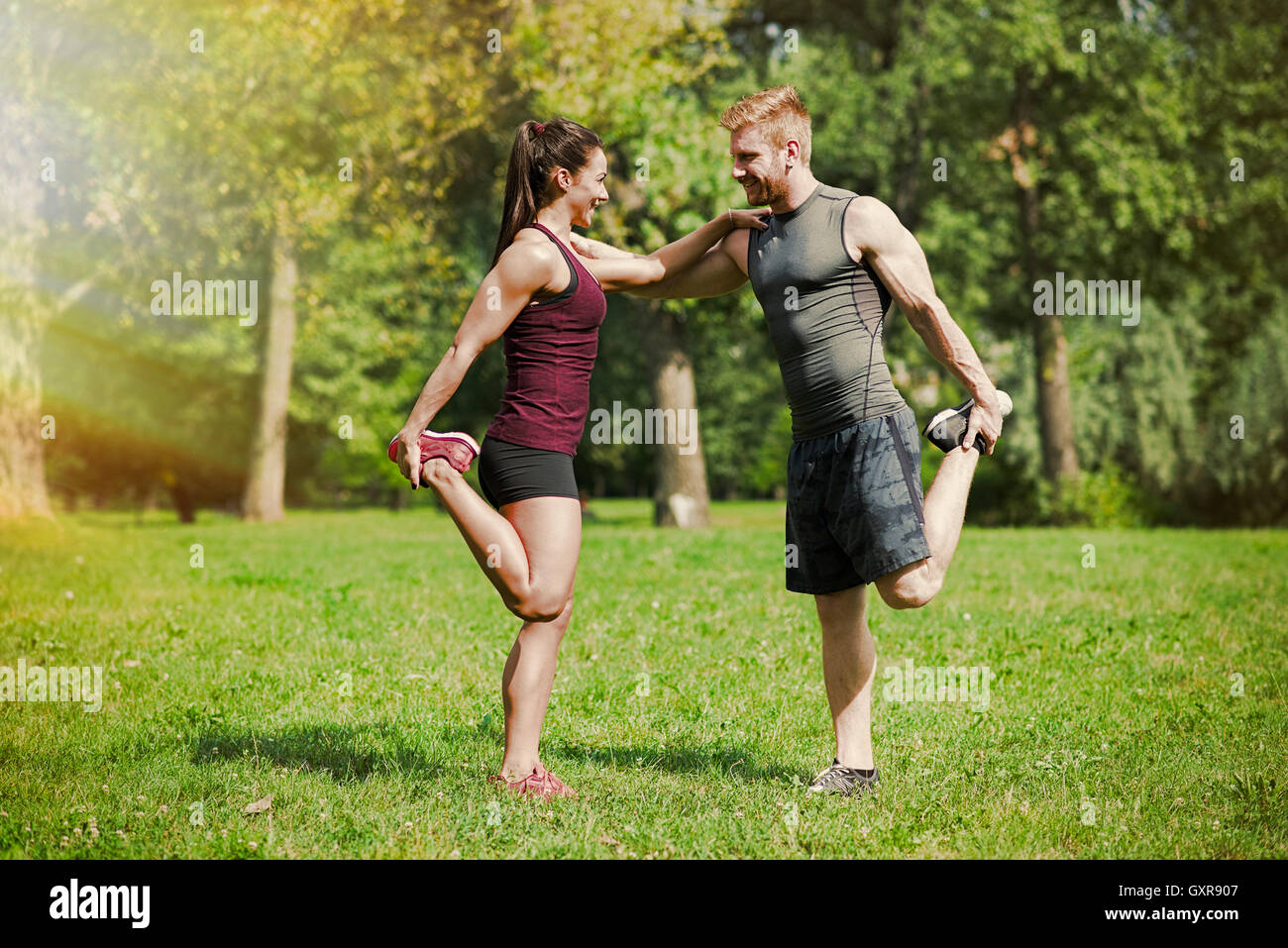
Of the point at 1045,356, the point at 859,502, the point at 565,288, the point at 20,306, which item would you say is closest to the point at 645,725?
the point at 859,502

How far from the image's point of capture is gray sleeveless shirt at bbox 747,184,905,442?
417cm

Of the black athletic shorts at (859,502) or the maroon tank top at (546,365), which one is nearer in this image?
the black athletic shorts at (859,502)

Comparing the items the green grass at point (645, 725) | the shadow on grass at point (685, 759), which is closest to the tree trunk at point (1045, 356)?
the green grass at point (645, 725)

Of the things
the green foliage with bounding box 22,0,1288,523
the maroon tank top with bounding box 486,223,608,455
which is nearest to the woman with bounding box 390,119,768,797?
Result: the maroon tank top with bounding box 486,223,608,455

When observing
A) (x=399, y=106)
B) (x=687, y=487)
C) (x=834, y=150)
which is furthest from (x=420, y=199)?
(x=834, y=150)

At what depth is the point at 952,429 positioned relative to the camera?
426 centimetres

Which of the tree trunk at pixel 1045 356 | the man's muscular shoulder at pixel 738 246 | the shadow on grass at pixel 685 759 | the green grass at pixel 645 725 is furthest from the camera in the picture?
the tree trunk at pixel 1045 356

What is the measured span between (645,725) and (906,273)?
260 cm

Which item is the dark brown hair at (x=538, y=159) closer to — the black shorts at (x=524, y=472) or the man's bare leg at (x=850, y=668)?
the black shorts at (x=524, y=472)

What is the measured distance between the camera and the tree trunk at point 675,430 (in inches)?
768

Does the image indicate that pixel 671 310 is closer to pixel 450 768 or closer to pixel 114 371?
pixel 450 768

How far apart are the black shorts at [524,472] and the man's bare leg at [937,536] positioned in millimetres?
1297

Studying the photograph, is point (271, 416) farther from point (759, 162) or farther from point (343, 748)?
point (759, 162)

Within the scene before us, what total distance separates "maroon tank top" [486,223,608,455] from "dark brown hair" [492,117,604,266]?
102 millimetres
